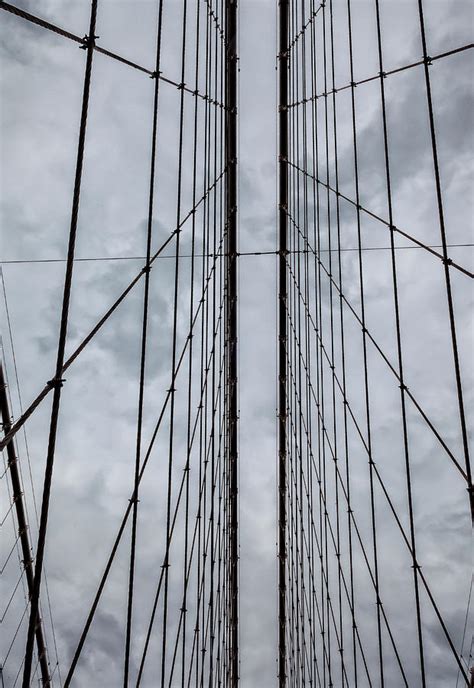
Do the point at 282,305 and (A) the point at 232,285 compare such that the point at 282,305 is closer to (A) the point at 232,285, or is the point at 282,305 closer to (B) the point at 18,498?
(A) the point at 232,285

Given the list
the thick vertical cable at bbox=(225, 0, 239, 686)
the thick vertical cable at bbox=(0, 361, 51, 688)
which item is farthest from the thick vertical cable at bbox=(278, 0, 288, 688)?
the thick vertical cable at bbox=(0, 361, 51, 688)

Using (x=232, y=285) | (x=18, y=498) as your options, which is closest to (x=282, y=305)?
(x=232, y=285)

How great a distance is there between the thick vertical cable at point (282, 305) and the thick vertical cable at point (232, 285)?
1.64 m

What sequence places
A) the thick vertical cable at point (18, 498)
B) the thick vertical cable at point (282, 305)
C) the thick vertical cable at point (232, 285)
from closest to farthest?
the thick vertical cable at point (18, 498) < the thick vertical cable at point (232, 285) < the thick vertical cable at point (282, 305)

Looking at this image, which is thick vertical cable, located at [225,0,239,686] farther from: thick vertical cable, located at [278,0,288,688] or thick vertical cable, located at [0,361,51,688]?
thick vertical cable, located at [0,361,51,688]

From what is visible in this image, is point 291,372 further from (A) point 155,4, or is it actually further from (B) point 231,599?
(A) point 155,4

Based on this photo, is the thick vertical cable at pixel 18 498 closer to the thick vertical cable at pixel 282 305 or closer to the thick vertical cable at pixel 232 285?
the thick vertical cable at pixel 232 285

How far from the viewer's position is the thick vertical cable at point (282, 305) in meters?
13.6

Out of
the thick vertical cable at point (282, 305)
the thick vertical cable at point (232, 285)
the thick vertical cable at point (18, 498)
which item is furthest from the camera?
the thick vertical cable at point (282, 305)

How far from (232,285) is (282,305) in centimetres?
377

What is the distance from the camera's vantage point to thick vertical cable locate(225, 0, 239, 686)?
11969mm

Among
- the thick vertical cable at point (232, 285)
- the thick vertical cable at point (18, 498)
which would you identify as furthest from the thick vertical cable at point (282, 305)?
the thick vertical cable at point (18, 498)

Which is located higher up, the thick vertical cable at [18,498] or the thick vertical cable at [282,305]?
the thick vertical cable at [282,305]

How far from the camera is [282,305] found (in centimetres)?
1852
